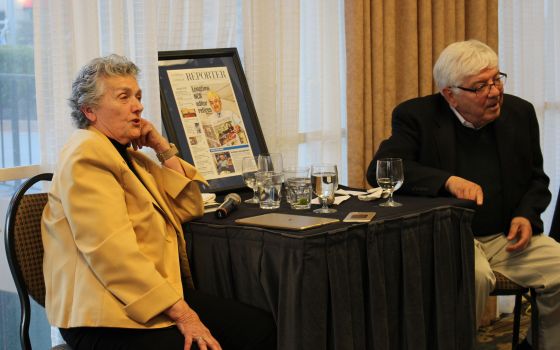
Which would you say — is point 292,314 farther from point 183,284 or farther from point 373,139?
point 373,139

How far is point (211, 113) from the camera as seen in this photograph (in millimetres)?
2906

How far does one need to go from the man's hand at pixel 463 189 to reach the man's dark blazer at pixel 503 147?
0.18m

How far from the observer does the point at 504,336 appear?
149 inches

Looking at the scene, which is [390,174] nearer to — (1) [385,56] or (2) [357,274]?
(2) [357,274]

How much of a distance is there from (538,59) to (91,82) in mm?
3049

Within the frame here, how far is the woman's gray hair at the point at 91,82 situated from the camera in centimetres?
216

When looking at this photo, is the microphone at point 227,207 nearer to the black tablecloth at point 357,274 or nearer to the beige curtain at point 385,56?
the black tablecloth at point 357,274

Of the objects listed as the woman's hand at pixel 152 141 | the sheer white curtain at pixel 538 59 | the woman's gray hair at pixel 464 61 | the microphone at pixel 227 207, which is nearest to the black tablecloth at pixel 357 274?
the microphone at pixel 227 207

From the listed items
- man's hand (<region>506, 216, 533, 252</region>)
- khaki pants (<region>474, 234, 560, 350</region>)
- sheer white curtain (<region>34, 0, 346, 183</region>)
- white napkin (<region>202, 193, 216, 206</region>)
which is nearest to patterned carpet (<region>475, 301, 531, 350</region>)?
khaki pants (<region>474, 234, 560, 350</region>)

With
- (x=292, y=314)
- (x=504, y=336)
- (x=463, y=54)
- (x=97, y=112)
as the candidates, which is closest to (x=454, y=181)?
(x=463, y=54)

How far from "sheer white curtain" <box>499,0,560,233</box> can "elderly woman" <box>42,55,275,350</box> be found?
2.73 m

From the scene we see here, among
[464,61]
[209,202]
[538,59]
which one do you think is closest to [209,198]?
[209,202]

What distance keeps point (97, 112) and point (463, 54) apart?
140 cm

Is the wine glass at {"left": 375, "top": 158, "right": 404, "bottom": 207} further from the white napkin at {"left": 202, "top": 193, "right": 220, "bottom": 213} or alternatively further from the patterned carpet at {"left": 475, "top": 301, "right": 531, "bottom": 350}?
the patterned carpet at {"left": 475, "top": 301, "right": 531, "bottom": 350}
